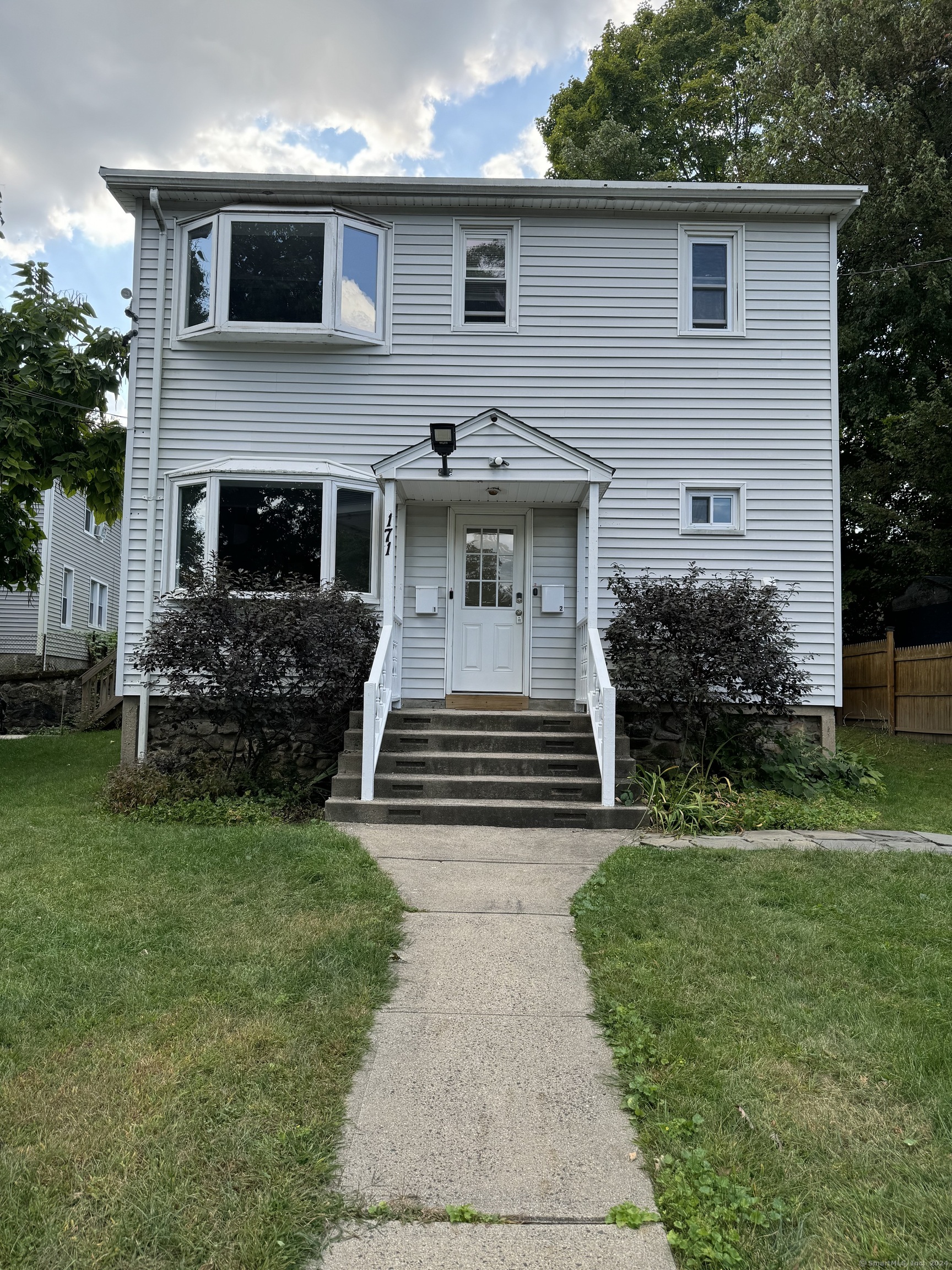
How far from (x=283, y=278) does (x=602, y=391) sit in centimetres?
361

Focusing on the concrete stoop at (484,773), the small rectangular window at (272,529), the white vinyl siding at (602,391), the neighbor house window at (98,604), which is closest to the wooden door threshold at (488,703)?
the white vinyl siding at (602,391)

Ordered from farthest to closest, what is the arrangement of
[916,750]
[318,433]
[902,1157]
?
1. [916,750]
2. [318,433]
3. [902,1157]

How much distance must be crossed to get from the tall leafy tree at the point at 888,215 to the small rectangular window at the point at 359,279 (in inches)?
352

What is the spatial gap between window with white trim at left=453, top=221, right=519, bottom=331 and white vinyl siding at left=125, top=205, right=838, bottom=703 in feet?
0.35

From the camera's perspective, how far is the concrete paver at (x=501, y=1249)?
2020mm

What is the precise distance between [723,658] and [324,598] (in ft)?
12.1

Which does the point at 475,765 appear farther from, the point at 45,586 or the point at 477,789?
the point at 45,586

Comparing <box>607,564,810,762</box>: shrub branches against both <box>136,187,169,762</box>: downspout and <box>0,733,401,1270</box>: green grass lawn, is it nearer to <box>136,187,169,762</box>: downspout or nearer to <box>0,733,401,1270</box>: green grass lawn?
<box>0,733,401,1270</box>: green grass lawn

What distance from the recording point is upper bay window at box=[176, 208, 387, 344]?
885 centimetres

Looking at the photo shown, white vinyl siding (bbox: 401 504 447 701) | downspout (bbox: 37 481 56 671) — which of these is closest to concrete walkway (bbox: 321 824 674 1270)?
white vinyl siding (bbox: 401 504 447 701)

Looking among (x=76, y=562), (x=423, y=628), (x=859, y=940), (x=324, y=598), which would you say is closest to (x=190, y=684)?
(x=324, y=598)

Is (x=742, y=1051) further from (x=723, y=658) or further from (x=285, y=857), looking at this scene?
(x=723, y=658)

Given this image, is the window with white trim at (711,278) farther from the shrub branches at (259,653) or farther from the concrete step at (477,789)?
the concrete step at (477,789)

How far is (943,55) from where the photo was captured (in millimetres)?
14375
